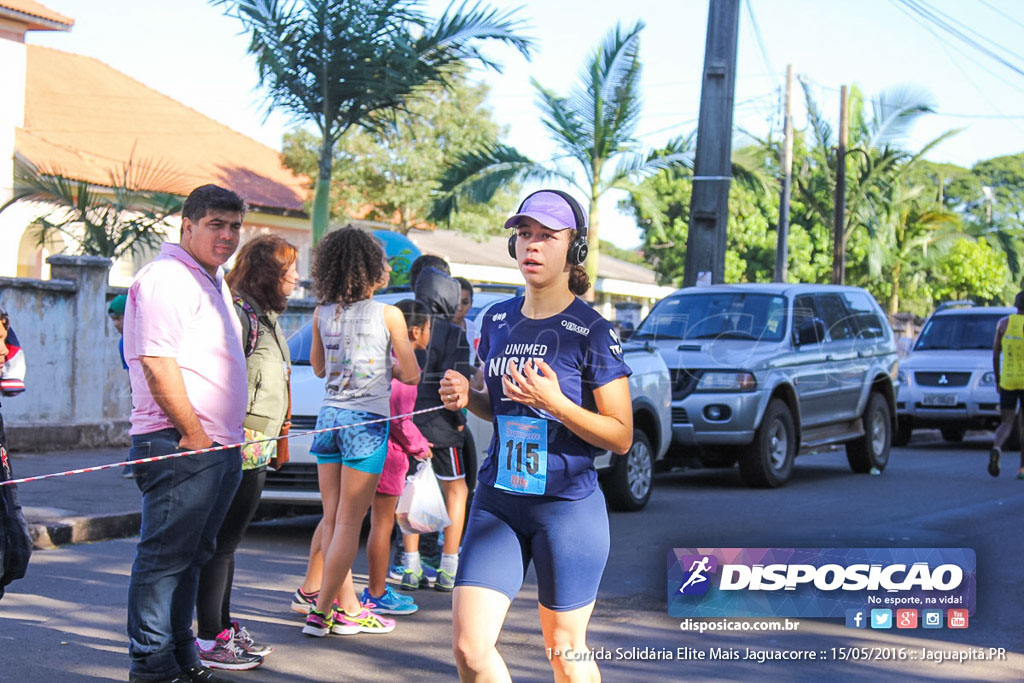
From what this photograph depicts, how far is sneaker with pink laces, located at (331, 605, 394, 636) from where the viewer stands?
606 cm

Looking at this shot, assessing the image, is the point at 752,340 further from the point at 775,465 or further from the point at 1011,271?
the point at 1011,271

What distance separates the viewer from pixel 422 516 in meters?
6.64

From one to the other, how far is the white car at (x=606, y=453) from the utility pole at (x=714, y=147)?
3944mm

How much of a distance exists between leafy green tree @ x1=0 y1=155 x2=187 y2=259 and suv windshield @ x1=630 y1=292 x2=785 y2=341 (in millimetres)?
5866

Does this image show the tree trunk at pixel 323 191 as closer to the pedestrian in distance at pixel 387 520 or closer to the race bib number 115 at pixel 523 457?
the pedestrian in distance at pixel 387 520

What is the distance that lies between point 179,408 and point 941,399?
14.6 m

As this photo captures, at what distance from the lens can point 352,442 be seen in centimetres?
579

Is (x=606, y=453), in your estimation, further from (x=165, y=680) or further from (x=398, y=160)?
(x=398, y=160)

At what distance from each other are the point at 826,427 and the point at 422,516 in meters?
7.19

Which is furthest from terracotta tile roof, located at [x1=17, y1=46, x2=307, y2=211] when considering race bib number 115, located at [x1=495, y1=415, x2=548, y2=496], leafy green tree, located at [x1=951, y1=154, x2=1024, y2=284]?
leafy green tree, located at [x1=951, y1=154, x2=1024, y2=284]

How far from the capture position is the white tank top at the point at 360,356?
232 inches

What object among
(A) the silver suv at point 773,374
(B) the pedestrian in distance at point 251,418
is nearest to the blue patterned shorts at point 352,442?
(B) the pedestrian in distance at point 251,418

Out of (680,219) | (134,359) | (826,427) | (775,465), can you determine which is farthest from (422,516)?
(680,219)

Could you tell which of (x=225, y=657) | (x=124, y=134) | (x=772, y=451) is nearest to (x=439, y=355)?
(x=225, y=657)
